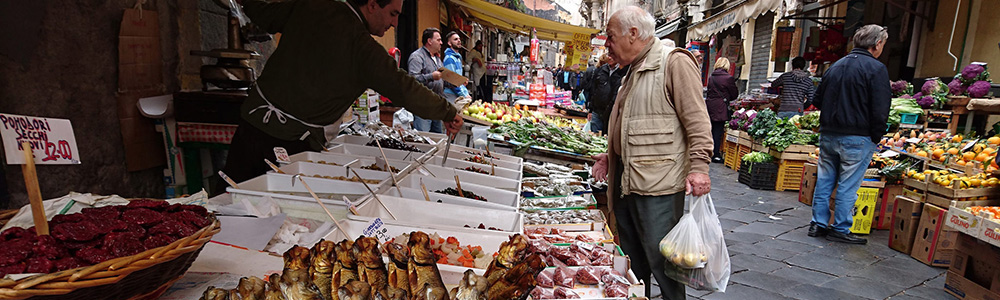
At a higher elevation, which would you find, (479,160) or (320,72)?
(320,72)

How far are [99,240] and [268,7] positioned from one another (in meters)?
2.18

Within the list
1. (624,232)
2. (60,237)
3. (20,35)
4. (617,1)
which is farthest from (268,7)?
(617,1)

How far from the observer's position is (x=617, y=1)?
45.8 m

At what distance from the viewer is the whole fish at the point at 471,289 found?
121 cm

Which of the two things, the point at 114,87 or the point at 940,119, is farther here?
the point at 940,119

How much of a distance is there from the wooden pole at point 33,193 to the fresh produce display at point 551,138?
160 inches

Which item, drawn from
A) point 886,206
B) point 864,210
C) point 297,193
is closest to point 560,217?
point 297,193

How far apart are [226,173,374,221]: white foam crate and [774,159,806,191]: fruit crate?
693cm

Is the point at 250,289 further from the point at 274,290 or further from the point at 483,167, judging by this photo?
the point at 483,167

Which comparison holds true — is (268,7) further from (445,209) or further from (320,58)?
(445,209)

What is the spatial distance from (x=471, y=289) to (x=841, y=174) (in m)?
5.18

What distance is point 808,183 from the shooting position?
6.54 metres

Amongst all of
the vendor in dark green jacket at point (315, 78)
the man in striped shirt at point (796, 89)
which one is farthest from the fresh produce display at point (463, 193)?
the man in striped shirt at point (796, 89)

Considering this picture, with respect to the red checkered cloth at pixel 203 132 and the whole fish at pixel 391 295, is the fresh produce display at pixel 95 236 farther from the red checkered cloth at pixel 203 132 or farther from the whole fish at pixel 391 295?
the red checkered cloth at pixel 203 132
